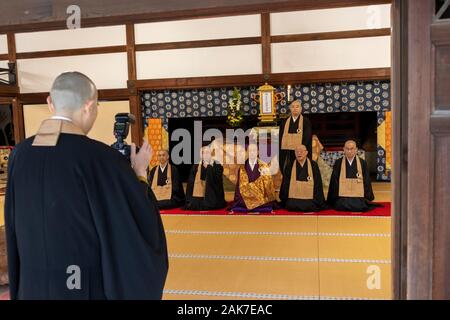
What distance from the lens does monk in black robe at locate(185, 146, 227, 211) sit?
6.01 metres

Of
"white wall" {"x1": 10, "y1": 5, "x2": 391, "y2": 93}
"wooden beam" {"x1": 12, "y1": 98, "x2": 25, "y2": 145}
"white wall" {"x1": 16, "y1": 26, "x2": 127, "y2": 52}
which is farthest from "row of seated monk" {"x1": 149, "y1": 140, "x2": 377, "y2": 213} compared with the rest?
"wooden beam" {"x1": 12, "y1": 98, "x2": 25, "y2": 145}

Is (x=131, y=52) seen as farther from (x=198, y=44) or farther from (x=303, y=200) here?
(x=303, y=200)

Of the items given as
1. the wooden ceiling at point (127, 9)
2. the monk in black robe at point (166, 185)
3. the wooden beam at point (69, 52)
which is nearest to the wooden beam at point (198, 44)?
the wooden beam at point (69, 52)

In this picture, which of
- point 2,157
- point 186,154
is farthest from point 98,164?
point 2,157

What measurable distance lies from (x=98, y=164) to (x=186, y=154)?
7.15 metres

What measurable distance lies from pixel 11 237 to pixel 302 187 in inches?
182

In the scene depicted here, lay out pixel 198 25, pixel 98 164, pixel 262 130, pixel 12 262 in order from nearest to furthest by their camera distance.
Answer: pixel 98 164 → pixel 12 262 → pixel 262 130 → pixel 198 25

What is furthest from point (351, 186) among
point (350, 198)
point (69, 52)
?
point (69, 52)

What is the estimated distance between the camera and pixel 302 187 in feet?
19.2

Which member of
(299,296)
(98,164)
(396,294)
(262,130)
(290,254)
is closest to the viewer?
(98,164)

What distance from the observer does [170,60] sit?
772 centimetres

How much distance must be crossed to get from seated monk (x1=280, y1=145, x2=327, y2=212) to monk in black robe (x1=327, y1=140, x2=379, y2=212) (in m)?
0.21

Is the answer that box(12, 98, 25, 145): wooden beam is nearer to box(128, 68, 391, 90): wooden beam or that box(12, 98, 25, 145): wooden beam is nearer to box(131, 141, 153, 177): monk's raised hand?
box(128, 68, 391, 90): wooden beam

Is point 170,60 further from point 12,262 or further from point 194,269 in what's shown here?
point 12,262
